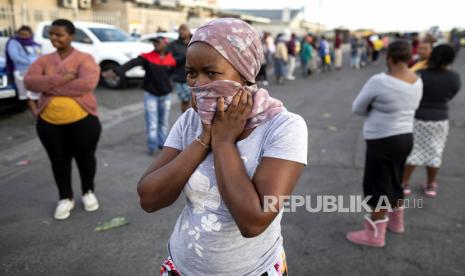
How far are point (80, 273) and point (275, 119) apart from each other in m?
2.31

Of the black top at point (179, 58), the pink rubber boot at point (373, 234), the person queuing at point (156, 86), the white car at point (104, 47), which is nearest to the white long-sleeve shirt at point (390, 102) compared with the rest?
the pink rubber boot at point (373, 234)

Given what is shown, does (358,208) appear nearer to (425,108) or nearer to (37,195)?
(425,108)

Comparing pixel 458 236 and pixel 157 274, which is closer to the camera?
pixel 157 274

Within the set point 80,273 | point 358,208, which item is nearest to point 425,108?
point 358,208

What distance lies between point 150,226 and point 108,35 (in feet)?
32.9

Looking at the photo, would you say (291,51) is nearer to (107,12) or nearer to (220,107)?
(107,12)

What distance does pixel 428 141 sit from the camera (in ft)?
13.9

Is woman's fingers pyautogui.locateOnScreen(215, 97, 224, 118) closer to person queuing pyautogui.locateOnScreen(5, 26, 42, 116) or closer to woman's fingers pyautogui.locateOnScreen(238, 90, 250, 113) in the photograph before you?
woman's fingers pyautogui.locateOnScreen(238, 90, 250, 113)

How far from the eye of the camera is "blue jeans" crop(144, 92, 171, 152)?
563cm

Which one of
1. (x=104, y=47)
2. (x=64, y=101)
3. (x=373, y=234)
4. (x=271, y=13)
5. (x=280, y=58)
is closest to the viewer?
(x=373, y=234)

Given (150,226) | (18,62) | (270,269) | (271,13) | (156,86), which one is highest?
(271,13)

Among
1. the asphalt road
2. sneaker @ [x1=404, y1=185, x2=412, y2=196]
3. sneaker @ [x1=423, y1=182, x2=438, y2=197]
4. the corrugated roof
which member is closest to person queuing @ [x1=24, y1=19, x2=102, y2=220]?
the asphalt road

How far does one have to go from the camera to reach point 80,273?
293 cm

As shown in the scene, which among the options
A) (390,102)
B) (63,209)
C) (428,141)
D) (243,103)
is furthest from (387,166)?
(63,209)
